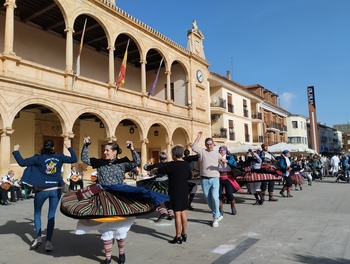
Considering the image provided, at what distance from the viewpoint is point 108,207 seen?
12.6ft

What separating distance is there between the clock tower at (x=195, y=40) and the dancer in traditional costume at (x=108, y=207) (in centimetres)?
2038

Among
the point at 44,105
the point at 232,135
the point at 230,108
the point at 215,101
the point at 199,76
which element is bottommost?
the point at 44,105

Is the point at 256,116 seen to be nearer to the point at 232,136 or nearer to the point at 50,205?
the point at 232,136

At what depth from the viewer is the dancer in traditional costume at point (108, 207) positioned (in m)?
3.82

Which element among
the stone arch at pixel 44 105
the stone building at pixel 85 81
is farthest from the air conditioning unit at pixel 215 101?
the stone arch at pixel 44 105

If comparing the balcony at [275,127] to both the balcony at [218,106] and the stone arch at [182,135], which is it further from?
the stone arch at [182,135]

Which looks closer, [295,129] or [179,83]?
[179,83]

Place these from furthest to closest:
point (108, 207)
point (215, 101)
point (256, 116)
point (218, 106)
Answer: point (256, 116) < point (215, 101) < point (218, 106) < point (108, 207)

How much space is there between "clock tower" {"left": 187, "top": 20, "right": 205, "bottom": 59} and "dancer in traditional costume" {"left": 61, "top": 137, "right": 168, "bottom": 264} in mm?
20376

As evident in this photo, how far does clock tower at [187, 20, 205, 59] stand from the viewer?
76.3 feet

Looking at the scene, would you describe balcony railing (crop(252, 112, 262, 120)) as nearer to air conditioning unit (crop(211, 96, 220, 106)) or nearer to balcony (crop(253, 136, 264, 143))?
balcony (crop(253, 136, 264, 143))

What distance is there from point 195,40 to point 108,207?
21879 millimetres

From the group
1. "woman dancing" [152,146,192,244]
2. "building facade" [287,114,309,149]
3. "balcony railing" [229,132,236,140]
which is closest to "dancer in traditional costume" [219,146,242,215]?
"woman dancing" [152,146,192,244]

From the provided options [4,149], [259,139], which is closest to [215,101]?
[259,139]
